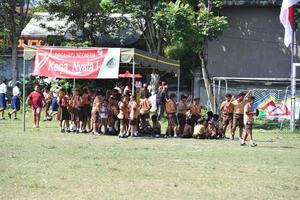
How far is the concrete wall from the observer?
34.9 m

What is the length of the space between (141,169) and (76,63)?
28.1 feet

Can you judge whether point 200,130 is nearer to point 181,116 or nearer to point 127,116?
point 181,116

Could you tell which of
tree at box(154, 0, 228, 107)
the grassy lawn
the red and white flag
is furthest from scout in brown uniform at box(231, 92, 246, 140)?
tree at box(154, 0, 228, 107)

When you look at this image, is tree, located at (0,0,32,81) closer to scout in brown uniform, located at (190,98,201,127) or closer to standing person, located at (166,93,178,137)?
standing person, located at (166,93,178,137)

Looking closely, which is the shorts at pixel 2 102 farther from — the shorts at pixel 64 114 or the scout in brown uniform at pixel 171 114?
the scout in brown uniform at pixel 171 114

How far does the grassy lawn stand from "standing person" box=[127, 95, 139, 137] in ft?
2.88

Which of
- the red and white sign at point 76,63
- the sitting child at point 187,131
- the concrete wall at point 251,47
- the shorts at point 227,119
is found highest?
the concrete wall at point 251,47

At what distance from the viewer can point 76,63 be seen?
20984 millimetres

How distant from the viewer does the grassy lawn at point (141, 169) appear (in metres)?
10.6

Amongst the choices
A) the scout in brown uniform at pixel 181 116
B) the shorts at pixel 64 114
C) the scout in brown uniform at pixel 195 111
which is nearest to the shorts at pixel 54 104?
the shorts at pixel 64 114

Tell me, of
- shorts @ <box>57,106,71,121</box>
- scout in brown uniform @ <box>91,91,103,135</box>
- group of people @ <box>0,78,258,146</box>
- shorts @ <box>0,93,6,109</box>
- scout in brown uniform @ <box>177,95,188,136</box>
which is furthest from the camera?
shorts @ <box>0,93,6,109</box>

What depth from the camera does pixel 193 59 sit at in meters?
38.2

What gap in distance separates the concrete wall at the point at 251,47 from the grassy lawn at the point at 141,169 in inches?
607

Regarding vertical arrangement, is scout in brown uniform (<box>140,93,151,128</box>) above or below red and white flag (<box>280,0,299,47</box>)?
below
